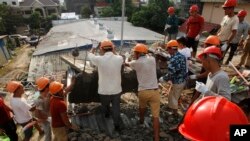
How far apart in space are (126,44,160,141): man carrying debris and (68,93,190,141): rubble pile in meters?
0.55

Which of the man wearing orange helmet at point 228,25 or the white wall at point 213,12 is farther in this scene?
the white wall at point 213,12

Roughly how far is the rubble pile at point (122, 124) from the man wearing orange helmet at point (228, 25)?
2016 millimetres

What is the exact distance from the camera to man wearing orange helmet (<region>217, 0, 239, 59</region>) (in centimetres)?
635

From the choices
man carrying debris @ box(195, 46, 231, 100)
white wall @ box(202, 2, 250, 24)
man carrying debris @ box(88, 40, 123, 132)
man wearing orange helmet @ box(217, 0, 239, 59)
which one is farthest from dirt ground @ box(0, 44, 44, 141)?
white wall @ box(202, 2, 250, 24)

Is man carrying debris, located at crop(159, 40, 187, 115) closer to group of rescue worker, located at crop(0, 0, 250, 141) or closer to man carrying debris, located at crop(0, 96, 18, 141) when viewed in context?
group of rescue worker, located at crop(0, 0, 250, 141)

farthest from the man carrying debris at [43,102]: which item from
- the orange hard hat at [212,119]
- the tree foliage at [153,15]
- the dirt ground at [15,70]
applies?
the tree foliage at [153,15]

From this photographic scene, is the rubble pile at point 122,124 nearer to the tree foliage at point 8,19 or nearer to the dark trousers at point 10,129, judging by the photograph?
the dark trousers at point 10,129

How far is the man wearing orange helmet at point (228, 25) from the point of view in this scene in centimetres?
635

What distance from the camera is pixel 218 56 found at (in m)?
3.83

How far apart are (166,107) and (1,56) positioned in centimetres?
2046

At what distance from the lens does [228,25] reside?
6.61m

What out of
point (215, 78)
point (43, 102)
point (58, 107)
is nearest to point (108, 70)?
point (58, 107)

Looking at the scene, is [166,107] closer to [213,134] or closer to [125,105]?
[125,105]

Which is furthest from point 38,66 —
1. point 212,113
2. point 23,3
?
point 23,3
